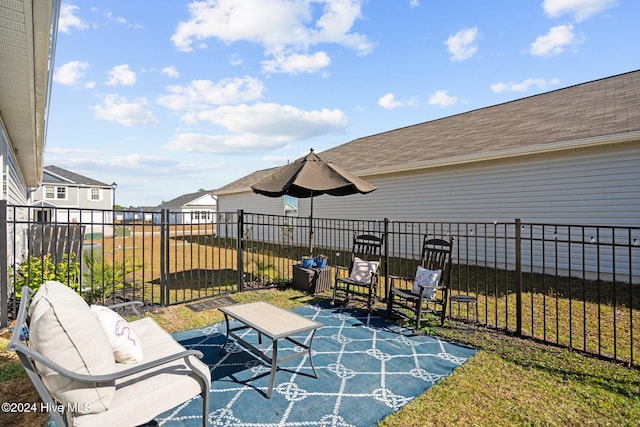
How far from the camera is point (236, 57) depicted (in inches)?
389

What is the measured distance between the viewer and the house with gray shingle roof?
24.6ft

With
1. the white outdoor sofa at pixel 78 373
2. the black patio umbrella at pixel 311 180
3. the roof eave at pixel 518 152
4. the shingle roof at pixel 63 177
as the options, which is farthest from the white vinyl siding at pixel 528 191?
the shingle roof at pixel 63 177

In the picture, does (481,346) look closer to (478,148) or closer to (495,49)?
(478,148)

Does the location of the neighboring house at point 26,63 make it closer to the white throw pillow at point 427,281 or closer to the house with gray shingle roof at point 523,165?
the white throw pillow at point 427,281

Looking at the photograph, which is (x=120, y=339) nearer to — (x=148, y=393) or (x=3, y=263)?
(x=148, y=393)

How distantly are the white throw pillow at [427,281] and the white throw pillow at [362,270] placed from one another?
0.93m

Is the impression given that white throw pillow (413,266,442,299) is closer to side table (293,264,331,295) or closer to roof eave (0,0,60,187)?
side table (293,264,331,295)

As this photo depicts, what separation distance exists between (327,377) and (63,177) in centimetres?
3566

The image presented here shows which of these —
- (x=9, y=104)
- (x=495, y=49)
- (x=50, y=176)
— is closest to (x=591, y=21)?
(x=495, y=49)

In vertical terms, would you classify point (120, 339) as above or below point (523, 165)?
below

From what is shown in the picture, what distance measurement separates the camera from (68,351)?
198 centimetres

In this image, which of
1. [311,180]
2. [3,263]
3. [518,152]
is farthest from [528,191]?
[3,263]

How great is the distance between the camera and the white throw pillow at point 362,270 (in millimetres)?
6131

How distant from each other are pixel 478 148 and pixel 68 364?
10278mm
